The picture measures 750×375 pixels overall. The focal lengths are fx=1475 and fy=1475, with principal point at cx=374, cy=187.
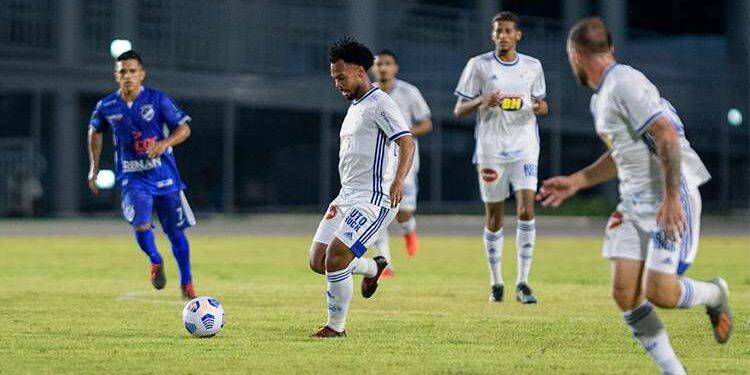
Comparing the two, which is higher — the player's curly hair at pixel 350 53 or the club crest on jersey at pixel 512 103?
the player's curly hair at pixel 350 53

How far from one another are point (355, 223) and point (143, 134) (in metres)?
3.96

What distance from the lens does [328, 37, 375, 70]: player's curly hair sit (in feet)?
33.9

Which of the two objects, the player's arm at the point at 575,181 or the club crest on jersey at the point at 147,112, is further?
the club crest on jersey at the point at 147,112

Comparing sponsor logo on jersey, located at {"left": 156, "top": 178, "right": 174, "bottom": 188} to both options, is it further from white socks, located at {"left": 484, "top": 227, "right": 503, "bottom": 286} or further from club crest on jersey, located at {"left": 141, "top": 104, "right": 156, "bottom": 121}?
white socks, located at {"left": 484, "top": 227, "right": 503, "bottom": 286}

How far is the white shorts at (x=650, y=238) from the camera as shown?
768 cm

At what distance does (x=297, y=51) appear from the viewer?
133 ft

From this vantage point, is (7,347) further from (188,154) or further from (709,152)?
(709,152)

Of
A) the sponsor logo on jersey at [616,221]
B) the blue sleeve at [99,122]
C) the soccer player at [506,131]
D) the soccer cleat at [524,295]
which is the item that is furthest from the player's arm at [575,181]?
the blue sleeve at [99,122]

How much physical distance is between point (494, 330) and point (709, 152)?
29554 millimetres

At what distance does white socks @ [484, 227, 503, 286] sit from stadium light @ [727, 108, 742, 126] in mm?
26361

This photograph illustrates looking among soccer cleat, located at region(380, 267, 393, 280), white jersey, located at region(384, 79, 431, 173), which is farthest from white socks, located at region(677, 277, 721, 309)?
white jersey, located at region(384, 79, 431, 173)

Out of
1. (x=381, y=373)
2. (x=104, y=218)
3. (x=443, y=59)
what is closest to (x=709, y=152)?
(x=443, y=59)

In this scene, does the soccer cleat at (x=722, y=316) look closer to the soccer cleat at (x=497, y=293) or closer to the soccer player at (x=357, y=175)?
the soccer player at (x=357, y=175)

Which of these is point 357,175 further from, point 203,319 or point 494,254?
point 494,254
